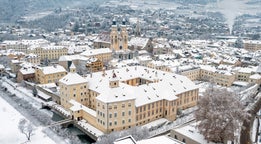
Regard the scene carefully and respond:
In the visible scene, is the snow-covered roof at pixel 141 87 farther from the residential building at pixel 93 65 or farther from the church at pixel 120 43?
the church at pixel 120 43

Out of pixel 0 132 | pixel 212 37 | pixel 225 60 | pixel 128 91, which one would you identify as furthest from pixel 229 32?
pixel 0 132

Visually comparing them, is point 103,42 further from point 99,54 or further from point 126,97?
point 126,97

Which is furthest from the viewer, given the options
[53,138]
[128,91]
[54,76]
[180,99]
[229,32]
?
[229,32]

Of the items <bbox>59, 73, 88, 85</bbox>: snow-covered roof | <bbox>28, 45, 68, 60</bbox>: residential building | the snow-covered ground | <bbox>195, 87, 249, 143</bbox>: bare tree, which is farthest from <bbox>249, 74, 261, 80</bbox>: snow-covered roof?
<bbox>28, 45, 68, 60</bbox>: residential building

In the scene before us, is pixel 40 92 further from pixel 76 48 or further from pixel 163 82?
pixel 76 48

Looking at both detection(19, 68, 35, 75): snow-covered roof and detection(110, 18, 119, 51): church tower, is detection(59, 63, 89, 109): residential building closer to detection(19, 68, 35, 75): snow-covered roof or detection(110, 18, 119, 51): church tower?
detection(19, 68, 35, 75): snow-covered roof

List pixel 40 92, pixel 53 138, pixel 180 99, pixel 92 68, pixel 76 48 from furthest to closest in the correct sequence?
pixel 76 48 < pixel 92 68 < pixel 40 92 < pixel 180 99 < pixel 53 138

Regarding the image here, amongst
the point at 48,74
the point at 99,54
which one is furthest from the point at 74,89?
the point at 99,54
